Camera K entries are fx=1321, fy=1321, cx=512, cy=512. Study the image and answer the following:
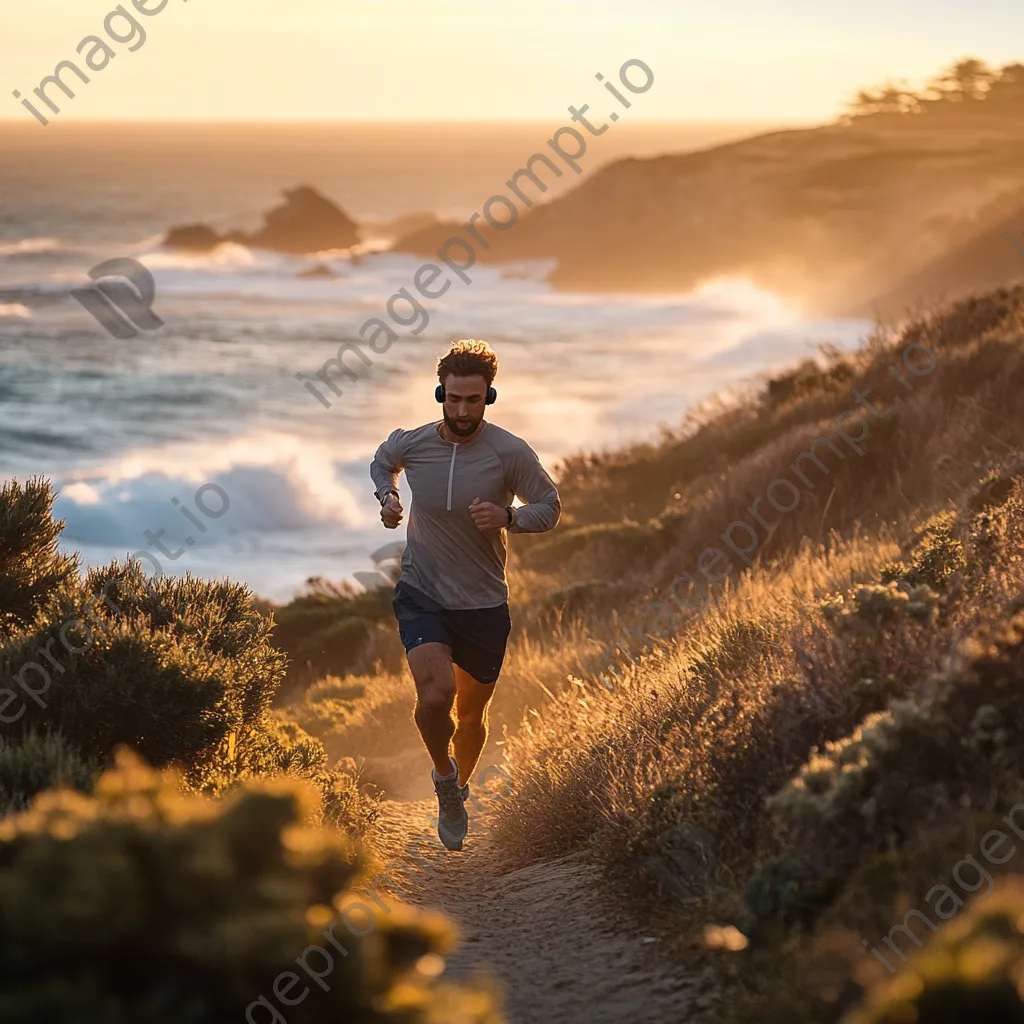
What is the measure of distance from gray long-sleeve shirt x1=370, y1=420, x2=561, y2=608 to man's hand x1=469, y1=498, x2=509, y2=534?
192mm

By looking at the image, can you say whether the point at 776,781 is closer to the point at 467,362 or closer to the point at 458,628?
the point at 458,628

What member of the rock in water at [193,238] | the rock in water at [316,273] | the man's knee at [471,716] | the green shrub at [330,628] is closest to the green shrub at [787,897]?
the man's knee at [471,716]

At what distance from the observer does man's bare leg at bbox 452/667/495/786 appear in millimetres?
7023

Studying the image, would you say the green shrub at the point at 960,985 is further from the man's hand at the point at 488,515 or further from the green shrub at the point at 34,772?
the man's hand at the point at 488,515

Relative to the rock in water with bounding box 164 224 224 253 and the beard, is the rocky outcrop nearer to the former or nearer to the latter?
the rock in water with bounding box 164 224 224 253

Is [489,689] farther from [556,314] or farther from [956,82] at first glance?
[956,82]

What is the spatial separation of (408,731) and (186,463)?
29.3m

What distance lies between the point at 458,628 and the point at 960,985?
419 cm

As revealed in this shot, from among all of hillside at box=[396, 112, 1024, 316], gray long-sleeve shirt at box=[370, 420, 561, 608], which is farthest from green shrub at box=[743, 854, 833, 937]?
hillside at box=[396, 112, 1024, 316]

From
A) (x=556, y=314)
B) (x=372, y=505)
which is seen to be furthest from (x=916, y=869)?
(x=556, y=314)

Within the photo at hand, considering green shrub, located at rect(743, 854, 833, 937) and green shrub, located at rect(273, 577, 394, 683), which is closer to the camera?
green shrub, located at rect(743, 854, 833, 937)

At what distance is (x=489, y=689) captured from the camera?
23.0ft

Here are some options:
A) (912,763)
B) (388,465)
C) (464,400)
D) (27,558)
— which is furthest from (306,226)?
(912,763)

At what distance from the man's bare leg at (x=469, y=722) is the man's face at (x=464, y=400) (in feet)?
4.42
